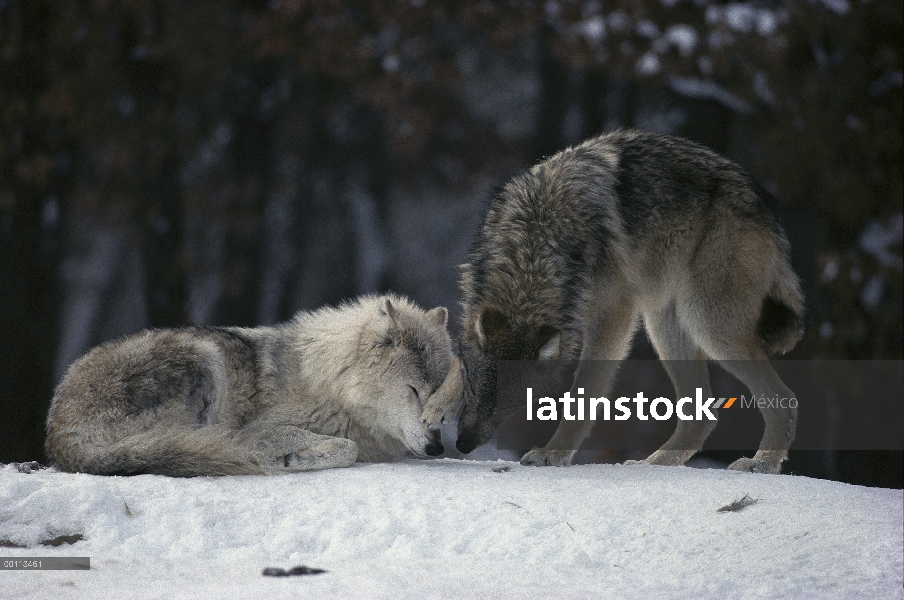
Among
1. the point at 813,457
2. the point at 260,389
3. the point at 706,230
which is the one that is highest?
the point at 706,230

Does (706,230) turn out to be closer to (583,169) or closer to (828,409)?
(583,169)

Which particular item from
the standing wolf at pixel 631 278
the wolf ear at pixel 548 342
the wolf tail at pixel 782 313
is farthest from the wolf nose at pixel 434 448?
the wolf tail at pixel 782 313

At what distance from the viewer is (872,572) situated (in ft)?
10.5

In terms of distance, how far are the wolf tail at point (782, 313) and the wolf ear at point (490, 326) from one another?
1698 mm

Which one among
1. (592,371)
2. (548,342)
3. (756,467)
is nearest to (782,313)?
(756,467)

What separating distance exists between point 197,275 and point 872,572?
7404mm

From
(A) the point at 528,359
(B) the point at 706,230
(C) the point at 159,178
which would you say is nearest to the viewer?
(A) the point at 528,359

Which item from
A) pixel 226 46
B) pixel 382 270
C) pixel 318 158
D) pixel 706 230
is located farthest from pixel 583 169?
pixel 226 46

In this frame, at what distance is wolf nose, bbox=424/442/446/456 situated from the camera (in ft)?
14.0

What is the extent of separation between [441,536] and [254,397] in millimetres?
1691

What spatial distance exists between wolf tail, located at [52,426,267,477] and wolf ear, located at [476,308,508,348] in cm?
136

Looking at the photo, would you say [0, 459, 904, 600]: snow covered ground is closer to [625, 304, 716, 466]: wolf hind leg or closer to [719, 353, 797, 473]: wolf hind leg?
[719, 353, 797, 473]: wolf hind leg

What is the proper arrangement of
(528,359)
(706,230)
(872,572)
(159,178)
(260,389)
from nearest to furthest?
1. (872,572)
2. (528,359)
3. (260,389)
4. (706,230)
5. (159,178)

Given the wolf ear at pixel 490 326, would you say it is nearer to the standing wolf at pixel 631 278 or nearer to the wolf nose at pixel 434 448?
the standing wolf at pixel 631 278
